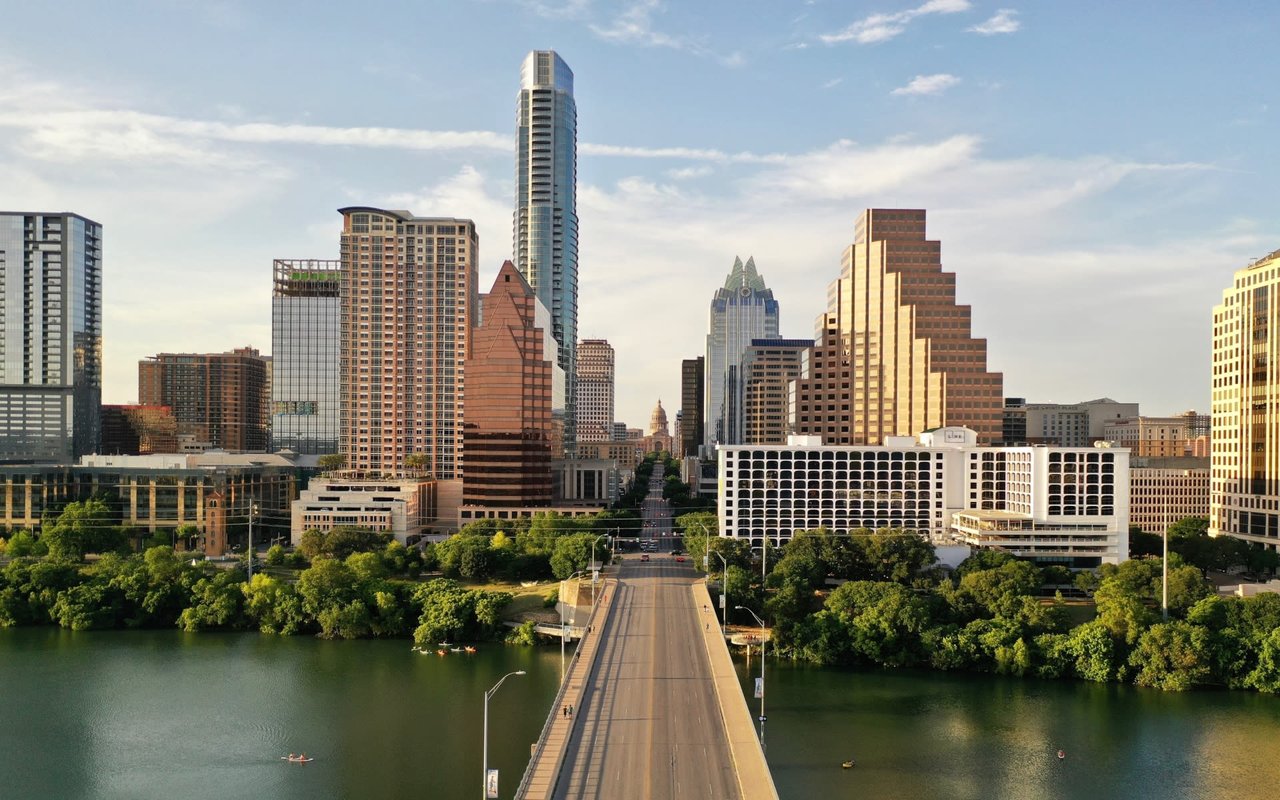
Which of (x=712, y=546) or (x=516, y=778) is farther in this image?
(x=712, y=546)

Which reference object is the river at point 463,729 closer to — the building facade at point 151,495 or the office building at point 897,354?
the building facade at point 151,495

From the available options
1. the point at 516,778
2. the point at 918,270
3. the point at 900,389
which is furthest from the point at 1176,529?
the point at 516,778

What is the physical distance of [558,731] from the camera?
168 feet

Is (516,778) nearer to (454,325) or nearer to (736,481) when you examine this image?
(736,481)

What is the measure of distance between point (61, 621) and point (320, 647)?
29032 millimetres

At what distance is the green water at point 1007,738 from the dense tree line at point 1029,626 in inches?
88.2

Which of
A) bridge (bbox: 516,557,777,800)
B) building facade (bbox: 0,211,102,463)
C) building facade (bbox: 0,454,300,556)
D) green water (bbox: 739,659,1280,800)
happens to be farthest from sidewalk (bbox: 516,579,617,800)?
building facade (bbox: 0,211,102,463)

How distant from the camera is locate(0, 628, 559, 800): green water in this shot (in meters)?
57.2

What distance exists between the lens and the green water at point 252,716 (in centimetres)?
5725

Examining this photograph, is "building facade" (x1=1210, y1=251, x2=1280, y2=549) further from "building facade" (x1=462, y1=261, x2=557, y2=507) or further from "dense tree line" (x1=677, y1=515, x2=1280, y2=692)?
"building facade" (x1=462, y1=261, x2=557, y2=507)

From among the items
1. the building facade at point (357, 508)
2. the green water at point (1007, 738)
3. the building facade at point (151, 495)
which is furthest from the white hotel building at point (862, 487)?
the building facade at point (151, 495)

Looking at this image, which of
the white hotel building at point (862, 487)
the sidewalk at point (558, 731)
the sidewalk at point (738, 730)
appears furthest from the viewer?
the white hotel building at point (862, 487)

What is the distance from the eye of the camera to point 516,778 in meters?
56.6

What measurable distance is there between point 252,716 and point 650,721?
107ft
